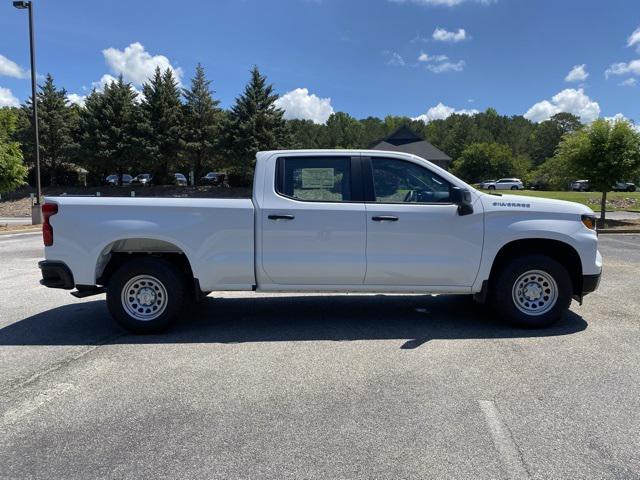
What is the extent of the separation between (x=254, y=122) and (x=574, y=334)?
115 feet

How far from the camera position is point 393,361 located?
4.55 metres

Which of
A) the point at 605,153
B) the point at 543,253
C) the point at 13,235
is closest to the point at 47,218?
the point at 543,253

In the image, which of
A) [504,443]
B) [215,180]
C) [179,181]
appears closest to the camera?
[504,443]

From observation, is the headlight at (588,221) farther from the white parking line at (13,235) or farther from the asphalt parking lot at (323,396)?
the white parking line at (13,235)

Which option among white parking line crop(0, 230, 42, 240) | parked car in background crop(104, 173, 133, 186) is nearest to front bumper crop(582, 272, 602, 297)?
white parking line crop(0, 230, 42, 240)

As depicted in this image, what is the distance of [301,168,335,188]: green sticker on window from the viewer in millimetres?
5355

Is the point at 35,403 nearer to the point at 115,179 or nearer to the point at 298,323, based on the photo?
the point at 298,323

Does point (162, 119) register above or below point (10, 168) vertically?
above

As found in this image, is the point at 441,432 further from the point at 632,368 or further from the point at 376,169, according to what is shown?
the point at 376,169

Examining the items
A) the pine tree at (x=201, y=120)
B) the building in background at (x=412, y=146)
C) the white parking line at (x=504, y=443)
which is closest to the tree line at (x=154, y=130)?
the pine tree at (x=201, y=120)

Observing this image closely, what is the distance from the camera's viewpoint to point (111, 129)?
122ft

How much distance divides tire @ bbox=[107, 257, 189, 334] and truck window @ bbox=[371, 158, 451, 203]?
2.42 m

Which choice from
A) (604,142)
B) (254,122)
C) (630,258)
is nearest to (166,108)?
(254,122)

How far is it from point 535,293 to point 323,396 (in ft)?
9.81
